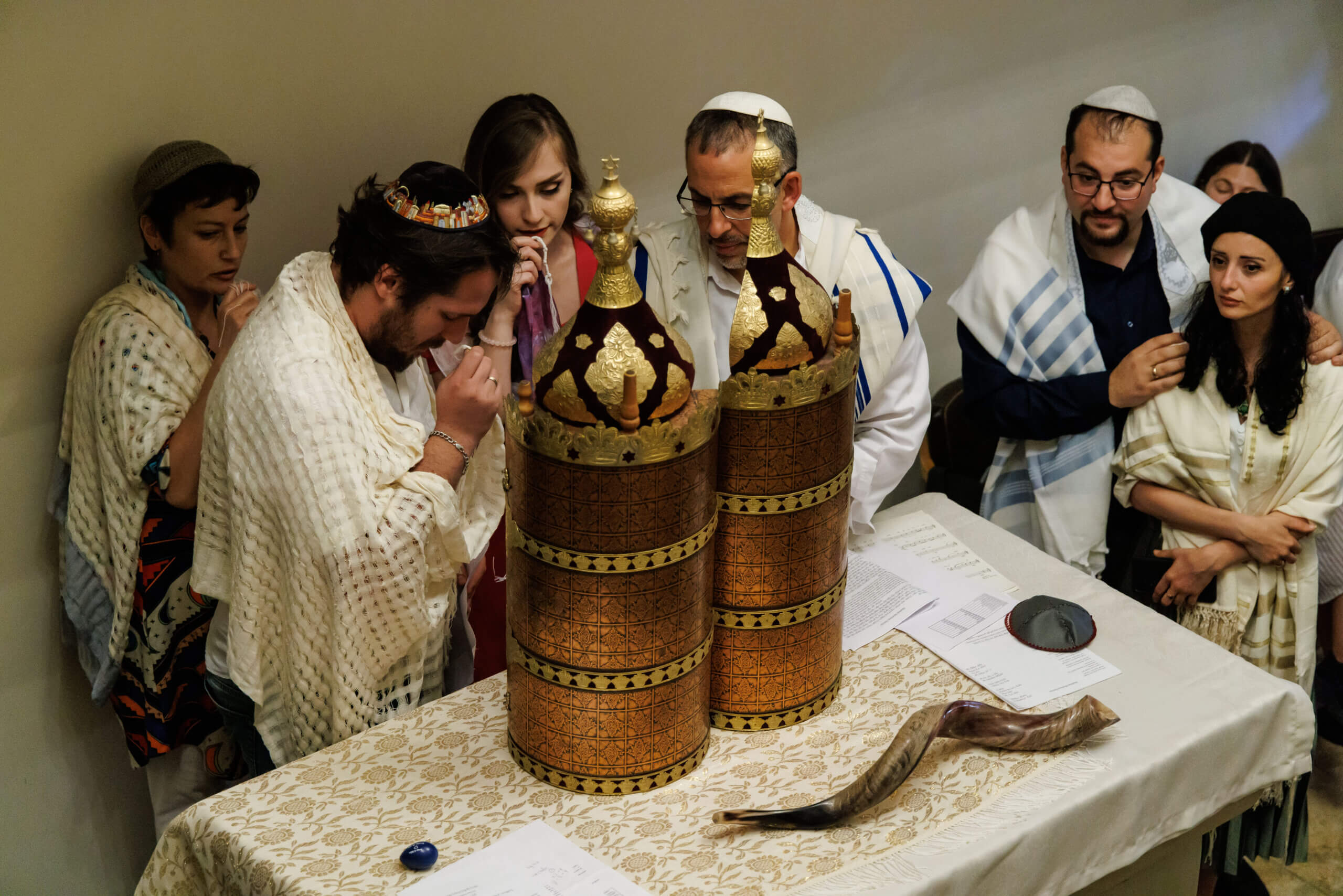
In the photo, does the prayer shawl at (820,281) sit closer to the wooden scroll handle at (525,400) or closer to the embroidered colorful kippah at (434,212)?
the embroidered colorful kippah at (434,212)

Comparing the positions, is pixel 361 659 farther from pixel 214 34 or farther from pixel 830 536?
pixel 214 34

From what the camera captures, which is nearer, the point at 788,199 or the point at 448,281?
the point at 448,281

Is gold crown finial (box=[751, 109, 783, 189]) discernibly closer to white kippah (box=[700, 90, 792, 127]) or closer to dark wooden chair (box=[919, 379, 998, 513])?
white kippah (box=[700, 90, 792, 127])

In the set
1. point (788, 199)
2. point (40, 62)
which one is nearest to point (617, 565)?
point (788, 199)

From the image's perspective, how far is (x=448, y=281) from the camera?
2479mm

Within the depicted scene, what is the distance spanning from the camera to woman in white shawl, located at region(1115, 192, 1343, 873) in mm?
3174

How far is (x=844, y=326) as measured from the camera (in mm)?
2141

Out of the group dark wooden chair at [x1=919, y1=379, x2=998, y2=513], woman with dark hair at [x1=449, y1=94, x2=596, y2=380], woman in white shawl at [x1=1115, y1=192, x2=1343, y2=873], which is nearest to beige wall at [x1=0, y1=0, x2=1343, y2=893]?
woman with dark hair at [x1=449, y1=94, x2=596, y2=380]

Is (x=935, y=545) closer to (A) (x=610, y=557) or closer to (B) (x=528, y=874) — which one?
(A) (x=610, y=557)

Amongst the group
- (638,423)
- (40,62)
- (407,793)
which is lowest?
(407,793)

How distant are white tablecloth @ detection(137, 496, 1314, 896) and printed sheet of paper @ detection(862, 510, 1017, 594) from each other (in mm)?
339

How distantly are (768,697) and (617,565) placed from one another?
0.47 metres

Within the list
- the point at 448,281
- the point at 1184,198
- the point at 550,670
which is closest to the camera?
the point at 550,670

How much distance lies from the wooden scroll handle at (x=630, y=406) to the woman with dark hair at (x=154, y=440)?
1.23m
